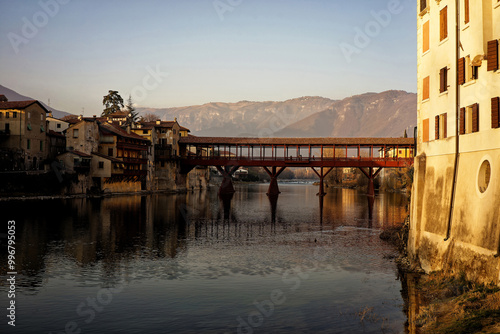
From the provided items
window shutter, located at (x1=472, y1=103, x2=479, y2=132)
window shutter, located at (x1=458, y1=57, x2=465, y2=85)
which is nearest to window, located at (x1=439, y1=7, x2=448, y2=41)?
window shutter, located at (x1=458, y1=57, x2=465, y2=85)

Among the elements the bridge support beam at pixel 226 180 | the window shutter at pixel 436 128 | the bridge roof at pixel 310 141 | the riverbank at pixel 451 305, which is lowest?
the riverbank at pixel 451 305

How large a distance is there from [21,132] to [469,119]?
70.3m

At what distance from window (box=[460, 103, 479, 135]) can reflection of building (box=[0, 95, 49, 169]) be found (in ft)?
223

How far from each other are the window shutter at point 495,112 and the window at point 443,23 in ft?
18.7

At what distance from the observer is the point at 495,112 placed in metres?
16.9

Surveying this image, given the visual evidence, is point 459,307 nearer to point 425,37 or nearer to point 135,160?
point 425,37

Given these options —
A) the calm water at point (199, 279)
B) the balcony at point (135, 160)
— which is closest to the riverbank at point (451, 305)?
the calm water at point (199, 279)

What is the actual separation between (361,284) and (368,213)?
37616mm

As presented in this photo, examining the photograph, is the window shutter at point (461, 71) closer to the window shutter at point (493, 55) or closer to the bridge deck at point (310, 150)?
the window shutter at point (493, 55)

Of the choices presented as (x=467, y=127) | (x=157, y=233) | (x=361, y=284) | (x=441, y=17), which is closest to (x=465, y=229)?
(x=467, y=127)

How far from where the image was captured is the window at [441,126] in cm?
2114

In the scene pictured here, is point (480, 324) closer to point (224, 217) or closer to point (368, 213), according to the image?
point (224, 217)

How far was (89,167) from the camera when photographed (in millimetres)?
79875

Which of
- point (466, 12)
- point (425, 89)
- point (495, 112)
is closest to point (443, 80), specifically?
point (425, 89)
